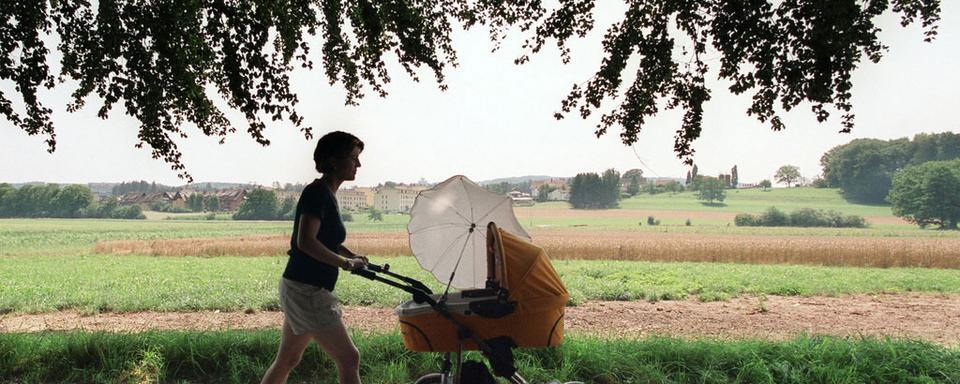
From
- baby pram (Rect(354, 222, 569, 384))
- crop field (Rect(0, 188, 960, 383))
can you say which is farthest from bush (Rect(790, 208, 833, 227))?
baby pram (Rect(354, 222, 569, 384))

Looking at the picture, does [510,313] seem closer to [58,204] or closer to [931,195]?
[931,195]

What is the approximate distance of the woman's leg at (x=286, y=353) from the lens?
9.70 feet

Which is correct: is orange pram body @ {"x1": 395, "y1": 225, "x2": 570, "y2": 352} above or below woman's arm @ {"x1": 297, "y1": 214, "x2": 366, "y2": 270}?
below

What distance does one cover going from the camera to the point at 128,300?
1142cm

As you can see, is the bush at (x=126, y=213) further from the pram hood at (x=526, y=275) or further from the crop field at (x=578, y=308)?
the pram hood at (x=526, y=275)

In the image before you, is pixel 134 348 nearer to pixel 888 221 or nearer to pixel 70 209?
pixel 888 221

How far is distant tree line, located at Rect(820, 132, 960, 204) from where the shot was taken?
78625 millimetres

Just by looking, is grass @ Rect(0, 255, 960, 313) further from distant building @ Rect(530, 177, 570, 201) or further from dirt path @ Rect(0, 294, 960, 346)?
distant building @ Rect(530, 177, 570, 201)

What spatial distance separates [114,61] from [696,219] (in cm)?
7280

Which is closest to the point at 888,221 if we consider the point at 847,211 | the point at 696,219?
the point at 847,211

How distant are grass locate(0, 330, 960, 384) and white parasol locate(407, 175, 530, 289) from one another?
5.12 feet

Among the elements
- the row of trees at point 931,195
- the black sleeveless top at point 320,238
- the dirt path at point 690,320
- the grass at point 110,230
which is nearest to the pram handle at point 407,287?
the black sleeveless top at point 320,238

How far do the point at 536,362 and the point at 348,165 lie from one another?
2.66 m

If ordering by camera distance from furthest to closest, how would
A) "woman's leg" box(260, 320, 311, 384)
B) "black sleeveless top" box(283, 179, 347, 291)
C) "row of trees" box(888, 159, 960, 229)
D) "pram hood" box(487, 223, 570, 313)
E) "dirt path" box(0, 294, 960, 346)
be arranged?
1. "row of trees" box(888, 159, 960, 229)
2. "dirt path" box(0, 294, 960, 346)
3. "woman's leg" box(260, 320, 311, 384)
4. "black sleeveless top" box(283, 179, 347, 291)
5. "pram hood" box(487, 223, 570, 313)
